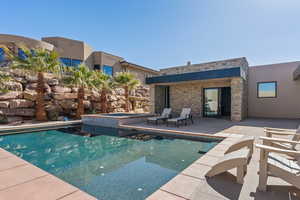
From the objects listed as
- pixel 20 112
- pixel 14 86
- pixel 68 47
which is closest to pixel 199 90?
pixel 20 112

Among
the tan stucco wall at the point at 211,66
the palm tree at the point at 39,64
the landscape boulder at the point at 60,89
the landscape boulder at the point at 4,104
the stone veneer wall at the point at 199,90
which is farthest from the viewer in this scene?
the landscape boulder at the point at 60,89

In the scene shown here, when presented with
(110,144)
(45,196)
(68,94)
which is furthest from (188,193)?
(68,94)

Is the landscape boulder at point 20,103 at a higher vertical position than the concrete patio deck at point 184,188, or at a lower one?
higher

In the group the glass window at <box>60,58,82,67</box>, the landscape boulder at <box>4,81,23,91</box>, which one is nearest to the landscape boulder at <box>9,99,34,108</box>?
the landscape boulder at <box>4,81,23,91</box>

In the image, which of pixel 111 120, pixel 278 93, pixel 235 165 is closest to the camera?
pixel 235 165

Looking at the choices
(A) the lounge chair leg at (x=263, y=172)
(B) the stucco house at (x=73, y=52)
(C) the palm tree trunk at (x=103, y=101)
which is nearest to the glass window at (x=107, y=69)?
(B) the stucco house at (x=73, y=52)

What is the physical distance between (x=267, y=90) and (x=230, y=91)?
11.0 ft

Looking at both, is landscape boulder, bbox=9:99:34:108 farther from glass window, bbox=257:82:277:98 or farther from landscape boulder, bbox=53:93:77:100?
glass window, bbox=257:82:277:98

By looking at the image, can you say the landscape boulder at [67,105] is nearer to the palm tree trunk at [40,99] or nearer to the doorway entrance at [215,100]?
the palm tree trunk at [40,99]

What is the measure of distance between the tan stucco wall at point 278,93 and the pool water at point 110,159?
9848 millimetres

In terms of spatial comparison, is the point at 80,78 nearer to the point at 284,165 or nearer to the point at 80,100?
the point at 80,100

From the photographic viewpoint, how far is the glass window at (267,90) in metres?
12.3

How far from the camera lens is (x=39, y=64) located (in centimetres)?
1023

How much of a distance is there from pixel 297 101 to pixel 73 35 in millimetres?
22767
